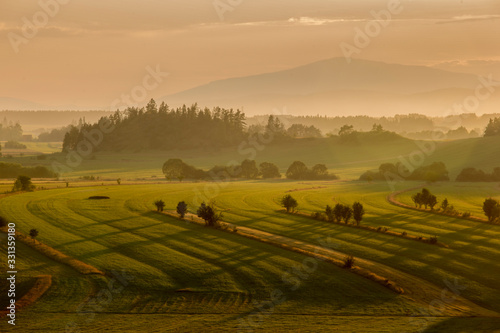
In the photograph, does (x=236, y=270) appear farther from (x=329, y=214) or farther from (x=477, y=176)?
(x=477, y=176)

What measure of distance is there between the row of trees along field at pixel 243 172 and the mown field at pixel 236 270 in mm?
74464

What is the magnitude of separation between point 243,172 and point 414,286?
124100 mm

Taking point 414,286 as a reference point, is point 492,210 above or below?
above

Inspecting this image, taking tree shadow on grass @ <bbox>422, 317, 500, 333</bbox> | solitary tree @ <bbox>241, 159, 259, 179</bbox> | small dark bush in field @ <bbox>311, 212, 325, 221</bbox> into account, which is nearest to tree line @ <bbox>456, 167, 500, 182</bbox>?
solitary tree @ <bbox>241, 159, 259, 179</bbox>

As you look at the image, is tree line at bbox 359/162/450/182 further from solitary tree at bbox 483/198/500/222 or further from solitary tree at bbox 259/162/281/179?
solitary tree at bbox 483/198/500/222

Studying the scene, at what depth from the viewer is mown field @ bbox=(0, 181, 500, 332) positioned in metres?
35.9

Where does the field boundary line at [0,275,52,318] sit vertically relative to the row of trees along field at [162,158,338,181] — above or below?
below

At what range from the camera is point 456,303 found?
1597 inches

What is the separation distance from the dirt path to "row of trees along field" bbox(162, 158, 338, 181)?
3916 inches

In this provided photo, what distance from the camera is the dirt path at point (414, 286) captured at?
38.8 m

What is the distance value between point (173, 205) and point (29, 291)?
48.5 meters

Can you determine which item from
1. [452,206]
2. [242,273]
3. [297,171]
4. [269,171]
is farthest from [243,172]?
[242,273]

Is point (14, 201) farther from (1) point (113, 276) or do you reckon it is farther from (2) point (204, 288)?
(2) point (204, 288)

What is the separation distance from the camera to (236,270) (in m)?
47.1
